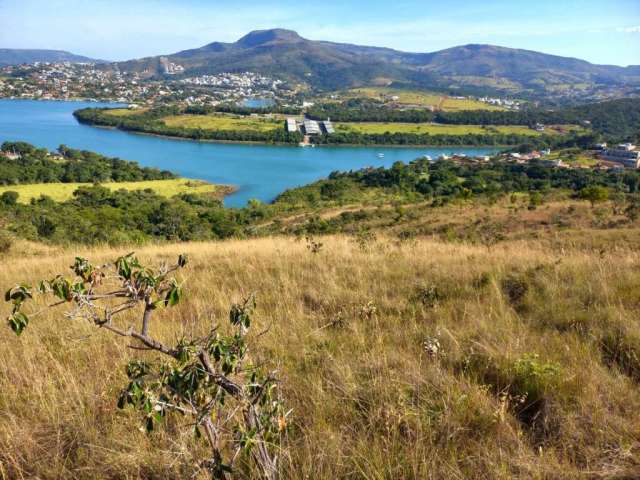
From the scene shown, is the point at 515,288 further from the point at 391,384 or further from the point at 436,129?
the point at 436,129

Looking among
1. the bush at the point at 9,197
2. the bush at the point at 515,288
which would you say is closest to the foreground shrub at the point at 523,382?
the bush at the point at 515,288

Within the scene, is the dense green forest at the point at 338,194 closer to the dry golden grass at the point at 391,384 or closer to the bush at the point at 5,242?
the bush at the point at 5,242

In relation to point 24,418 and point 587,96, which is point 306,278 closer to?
point 24,418

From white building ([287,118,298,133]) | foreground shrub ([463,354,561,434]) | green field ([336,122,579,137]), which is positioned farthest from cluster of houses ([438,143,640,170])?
foreground shrub ([463,354,561,434])

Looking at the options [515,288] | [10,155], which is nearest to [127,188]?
[10,155]

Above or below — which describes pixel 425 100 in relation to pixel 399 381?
above

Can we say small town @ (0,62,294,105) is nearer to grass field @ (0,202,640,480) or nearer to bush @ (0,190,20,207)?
bush @ (0,190,20,207)
